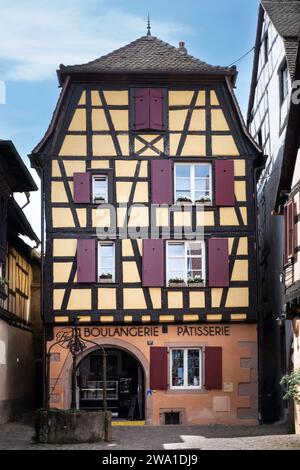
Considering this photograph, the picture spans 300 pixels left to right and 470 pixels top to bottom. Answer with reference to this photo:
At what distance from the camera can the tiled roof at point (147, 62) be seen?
92.4 feet

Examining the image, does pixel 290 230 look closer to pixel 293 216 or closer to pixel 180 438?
pixel 293 216

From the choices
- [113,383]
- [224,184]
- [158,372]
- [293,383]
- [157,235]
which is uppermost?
[224,184]

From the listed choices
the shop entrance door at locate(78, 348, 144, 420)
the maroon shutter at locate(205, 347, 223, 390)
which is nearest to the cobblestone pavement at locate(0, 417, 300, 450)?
the maroon shutter at locate(205, 347, 223, 390)

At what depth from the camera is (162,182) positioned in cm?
2766

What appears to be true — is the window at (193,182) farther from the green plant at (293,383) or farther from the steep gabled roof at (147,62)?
the green plant at (293,383)

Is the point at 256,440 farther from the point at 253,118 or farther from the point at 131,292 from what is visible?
the point at 253,118

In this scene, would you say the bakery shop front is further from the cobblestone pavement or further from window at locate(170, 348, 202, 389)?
the cobblestone pavement

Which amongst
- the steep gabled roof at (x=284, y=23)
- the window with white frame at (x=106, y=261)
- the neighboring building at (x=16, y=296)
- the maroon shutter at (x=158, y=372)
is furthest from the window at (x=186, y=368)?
the steep gabled roof at (x=284, y=23)

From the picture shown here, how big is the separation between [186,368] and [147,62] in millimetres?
9515

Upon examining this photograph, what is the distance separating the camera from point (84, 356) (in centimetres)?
2727

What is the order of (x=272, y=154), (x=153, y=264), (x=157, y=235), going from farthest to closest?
(x=272, y=154), (x=157, y=235), (x=153, y=264)

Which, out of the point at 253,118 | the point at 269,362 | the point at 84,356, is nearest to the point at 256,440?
the point at 84,356

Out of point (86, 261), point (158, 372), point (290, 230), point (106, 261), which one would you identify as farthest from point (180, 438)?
point (106, 261)

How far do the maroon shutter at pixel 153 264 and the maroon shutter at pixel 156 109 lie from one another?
362 centimetres
